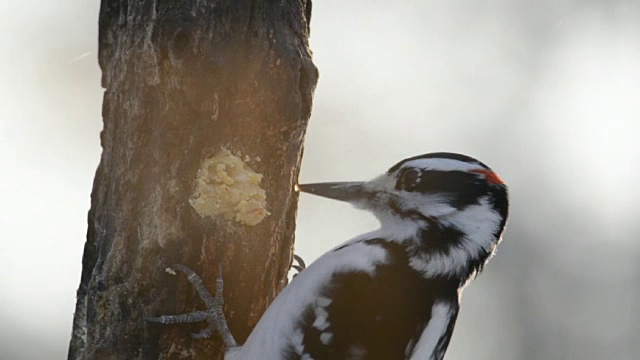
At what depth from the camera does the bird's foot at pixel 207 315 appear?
197 inches

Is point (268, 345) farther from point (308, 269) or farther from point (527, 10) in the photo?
point (527, 10)

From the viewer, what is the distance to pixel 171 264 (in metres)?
5.01

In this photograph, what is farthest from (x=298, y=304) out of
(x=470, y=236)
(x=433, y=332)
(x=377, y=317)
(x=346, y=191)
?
(x=470, y=236)

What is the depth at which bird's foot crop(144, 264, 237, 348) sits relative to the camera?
16.4 ft

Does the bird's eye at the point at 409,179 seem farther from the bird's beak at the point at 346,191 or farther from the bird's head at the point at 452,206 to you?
the bird's beak at the point at 346,191

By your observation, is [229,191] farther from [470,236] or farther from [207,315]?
[470,236]

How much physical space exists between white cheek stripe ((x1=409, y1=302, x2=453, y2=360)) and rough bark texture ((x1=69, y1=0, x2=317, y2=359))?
0.63m

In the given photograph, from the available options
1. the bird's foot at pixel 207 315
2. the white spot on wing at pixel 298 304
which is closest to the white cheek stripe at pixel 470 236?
the white spot on wing at pixel 298 304

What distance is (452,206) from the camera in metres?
5.41

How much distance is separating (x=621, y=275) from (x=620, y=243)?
0.33 meters

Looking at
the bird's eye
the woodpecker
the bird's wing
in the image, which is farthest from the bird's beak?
the bird's wing

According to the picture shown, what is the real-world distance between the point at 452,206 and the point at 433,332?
0.51 metres

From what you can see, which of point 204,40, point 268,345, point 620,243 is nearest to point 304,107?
point 204,40

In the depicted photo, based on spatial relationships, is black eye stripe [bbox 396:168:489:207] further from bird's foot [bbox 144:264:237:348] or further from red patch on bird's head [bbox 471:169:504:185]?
bird's foot [bbox 144:264:237:348]
